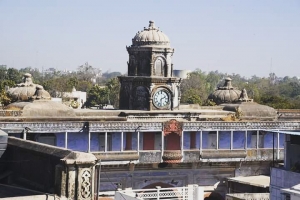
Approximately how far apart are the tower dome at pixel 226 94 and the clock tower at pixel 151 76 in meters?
6.48

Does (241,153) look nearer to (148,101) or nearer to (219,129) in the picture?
(219,129)

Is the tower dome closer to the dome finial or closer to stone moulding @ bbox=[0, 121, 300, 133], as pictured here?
stone moulding @ bbox=[0, 121, 300, 133]

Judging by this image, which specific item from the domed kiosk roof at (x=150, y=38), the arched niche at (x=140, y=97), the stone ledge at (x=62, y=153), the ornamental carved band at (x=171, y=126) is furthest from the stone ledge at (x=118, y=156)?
the stone ledge at (x=62, y=153)

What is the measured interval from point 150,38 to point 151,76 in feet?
6.56

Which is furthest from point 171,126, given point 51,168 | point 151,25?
point 51,168

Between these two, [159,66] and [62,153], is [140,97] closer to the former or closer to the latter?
[159,66]

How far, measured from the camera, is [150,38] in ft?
116

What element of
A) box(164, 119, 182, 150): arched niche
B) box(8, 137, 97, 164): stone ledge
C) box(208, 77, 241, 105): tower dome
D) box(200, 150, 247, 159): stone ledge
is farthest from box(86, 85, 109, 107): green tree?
box(8, 137, 97, 164): stone ledge

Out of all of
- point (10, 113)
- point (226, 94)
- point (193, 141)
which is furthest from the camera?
point (226, 94)

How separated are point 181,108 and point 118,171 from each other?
Answer: 29.4ft

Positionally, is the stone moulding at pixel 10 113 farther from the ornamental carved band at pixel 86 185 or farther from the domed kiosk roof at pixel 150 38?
the ornamental carved band at pixel 86 185

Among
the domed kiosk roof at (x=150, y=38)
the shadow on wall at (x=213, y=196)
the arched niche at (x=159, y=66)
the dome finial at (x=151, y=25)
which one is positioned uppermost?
the dome finial at (x=151, y=25)

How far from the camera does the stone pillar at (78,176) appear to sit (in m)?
11.3

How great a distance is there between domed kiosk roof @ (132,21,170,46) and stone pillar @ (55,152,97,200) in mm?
24367
